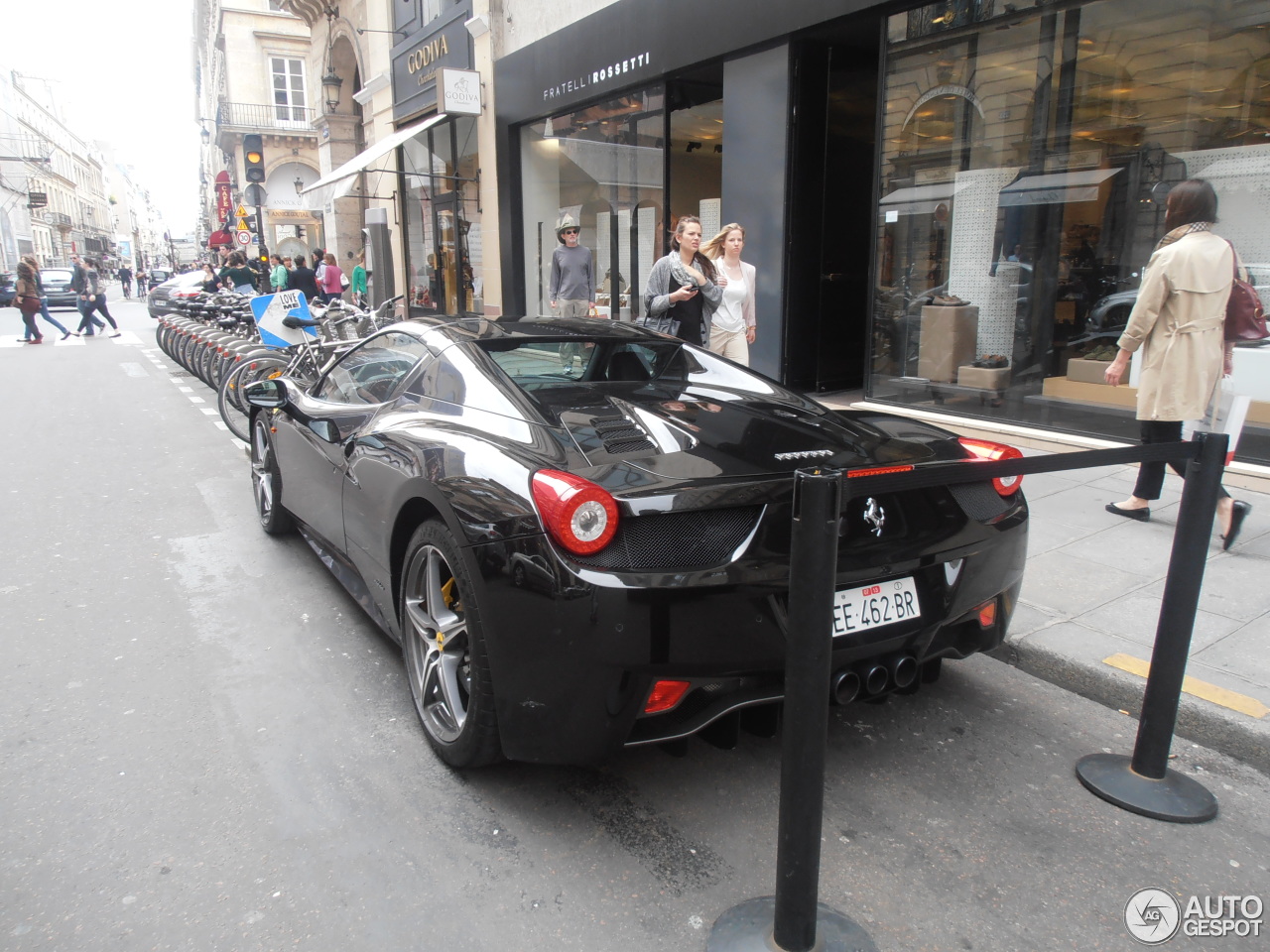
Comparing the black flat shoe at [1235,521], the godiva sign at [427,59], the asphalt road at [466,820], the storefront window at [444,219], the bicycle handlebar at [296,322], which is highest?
the godiva sign at [427,59]

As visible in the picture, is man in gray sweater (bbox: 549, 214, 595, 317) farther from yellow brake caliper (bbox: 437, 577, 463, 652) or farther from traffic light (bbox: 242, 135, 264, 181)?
traffic light (bbox: 242, 135, 264, 181)

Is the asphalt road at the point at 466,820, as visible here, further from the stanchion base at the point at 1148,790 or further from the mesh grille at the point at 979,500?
the mesh grille at the point at 979,500

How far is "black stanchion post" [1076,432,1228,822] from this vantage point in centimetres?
251

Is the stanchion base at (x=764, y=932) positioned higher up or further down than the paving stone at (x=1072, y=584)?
further down

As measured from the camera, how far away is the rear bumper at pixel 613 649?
2.26 m

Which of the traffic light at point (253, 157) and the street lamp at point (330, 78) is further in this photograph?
the street lamp at point (330, 78)

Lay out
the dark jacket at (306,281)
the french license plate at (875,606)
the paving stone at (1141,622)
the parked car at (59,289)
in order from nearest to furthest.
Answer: the french license plate at (875,606), the paving stone at (1141,622), the dark jacket at (306,281), the parked car at (59,289)

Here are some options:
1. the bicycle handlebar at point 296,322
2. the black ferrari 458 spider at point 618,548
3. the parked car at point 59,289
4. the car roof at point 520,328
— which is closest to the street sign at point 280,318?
the bicycle handlebar at point 296,322

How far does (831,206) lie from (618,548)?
795cm

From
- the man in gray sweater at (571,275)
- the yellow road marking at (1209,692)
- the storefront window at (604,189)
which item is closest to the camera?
the yellow road marking at (1209,692)

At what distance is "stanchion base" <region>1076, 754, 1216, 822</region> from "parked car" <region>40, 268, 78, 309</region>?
39758 mm

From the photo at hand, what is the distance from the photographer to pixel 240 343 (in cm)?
1115

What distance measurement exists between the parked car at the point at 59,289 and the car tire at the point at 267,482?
115 ft

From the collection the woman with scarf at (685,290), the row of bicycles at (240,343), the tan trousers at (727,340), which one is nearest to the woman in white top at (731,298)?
the tan trousers at (727,340)
